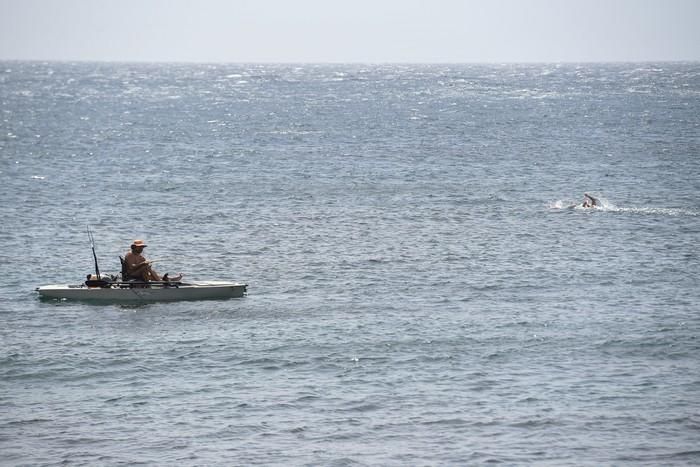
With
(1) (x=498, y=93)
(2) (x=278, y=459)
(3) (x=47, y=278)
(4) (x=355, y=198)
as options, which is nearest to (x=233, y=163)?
(4) (x=355, y=198)

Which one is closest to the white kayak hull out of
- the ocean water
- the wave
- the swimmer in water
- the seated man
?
the seated man

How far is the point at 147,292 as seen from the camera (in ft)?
138

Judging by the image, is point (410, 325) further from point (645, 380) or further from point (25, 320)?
point (25, 320)

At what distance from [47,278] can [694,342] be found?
25743mm

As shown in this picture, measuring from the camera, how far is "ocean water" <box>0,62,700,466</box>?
93.4 ft

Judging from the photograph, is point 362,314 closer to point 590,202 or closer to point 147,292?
point 147,292

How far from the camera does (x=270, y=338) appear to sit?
36.7m

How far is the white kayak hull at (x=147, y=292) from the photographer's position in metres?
42.0

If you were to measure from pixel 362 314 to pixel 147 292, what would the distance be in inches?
327

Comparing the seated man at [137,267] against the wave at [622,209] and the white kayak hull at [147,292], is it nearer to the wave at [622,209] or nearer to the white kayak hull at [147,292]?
the white kayak hull at [147,292]

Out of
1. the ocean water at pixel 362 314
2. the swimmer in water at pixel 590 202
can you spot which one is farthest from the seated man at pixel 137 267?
the swimmer in water at pixel 590 202

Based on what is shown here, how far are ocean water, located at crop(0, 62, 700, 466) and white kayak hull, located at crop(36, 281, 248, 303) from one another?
61 cm

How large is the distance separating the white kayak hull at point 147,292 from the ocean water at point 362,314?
0.61 meters

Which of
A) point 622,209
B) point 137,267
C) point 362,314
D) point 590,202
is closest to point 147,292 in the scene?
point 137,267
